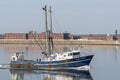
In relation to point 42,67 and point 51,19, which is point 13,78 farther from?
point 51,19

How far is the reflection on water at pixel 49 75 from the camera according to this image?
5894cm

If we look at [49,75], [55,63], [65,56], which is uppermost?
[65,56]

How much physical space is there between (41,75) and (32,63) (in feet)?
24.4

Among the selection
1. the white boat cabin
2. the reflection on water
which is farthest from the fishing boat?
the reflection on water

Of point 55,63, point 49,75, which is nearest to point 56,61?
point 55,63

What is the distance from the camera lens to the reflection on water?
5894 centimetres

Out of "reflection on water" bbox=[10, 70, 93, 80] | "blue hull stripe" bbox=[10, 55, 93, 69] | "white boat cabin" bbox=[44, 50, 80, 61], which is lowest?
"reflection on water" bbox=[10, 70, 93, 80]

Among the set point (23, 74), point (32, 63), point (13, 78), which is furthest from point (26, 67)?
point (13, 78)

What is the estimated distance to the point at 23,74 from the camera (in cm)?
6334

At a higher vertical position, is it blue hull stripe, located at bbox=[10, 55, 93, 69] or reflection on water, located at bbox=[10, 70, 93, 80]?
blue hull stripe, located at bbox=[10, 55, 93, 69]

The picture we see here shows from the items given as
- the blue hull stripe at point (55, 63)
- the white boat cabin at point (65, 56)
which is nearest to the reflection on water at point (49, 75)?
the blue hull stripe at point (55, 63)

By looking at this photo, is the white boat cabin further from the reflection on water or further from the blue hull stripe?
the reflection on water

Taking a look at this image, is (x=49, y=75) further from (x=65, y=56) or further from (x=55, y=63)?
(x=65, y=56)

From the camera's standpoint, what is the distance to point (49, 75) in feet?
203
